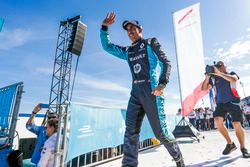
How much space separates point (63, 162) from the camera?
2.86 meters

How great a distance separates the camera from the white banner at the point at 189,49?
23.2ft

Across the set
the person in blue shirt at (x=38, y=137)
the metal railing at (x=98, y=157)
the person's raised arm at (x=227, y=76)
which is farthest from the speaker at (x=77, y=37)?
the person's raised arm at (x=227, y=76)

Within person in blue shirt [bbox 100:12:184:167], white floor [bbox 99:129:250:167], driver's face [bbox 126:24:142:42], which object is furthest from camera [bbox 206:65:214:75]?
driver's face [bbox 126:24:142:42]

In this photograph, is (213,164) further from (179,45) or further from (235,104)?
(179,45)

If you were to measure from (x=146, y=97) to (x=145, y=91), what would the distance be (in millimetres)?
74

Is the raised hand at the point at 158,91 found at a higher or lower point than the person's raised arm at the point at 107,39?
lower

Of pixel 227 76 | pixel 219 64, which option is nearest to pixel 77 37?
pixel 219 64

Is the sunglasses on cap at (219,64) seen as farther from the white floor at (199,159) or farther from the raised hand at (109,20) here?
the raised hand at (109,20)

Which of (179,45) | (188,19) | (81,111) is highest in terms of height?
(188,19)

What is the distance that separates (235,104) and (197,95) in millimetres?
3434

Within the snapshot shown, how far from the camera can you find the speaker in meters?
15.6

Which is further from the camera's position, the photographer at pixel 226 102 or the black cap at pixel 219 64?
the black cap at pixel 219 64

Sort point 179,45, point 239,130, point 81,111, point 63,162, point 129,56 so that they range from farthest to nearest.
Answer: point 179,45 → point 239,130 → point 81,111 → point 63,162 → point 129,56

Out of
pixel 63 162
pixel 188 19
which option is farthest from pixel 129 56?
pixel 188 19
